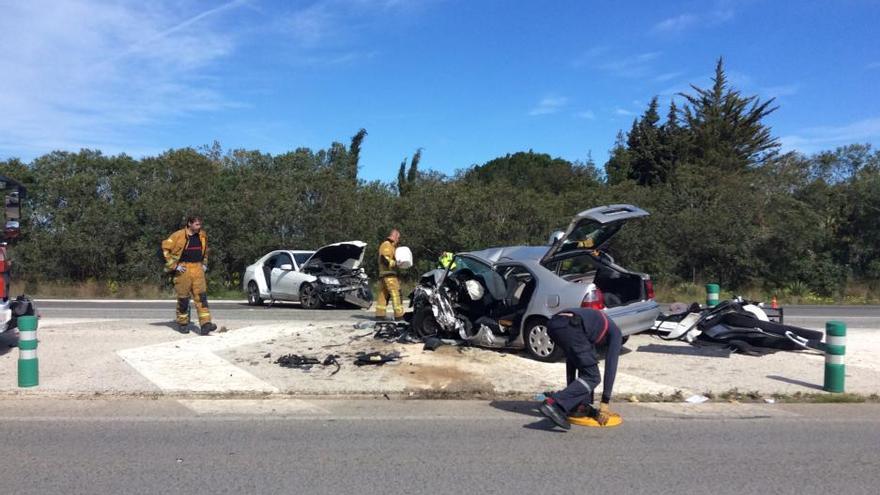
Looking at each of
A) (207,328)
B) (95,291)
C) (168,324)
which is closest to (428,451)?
(207,328)

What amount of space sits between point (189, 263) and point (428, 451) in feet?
20.8

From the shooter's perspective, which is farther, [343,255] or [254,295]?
[254,295]

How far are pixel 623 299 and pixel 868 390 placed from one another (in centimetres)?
301

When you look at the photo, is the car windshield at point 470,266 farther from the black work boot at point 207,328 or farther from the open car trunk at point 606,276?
the black work boot at point 207,328

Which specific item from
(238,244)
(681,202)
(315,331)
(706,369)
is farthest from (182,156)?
(706,369)

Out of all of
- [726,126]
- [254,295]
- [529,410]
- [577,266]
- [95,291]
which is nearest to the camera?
[529,410]

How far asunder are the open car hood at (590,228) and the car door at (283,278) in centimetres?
936

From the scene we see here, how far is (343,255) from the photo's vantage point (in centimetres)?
1650

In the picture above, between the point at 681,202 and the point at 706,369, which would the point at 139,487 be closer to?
the point at 706,369

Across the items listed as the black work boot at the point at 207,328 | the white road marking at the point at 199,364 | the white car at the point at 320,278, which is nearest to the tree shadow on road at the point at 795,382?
the white road marking at the point at 199,364

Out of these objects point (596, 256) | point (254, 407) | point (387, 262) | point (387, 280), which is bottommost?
point (254, 407)

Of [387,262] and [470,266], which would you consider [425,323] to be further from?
[387,262]

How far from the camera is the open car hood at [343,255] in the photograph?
16.2 metres

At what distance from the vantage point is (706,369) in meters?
8.64
